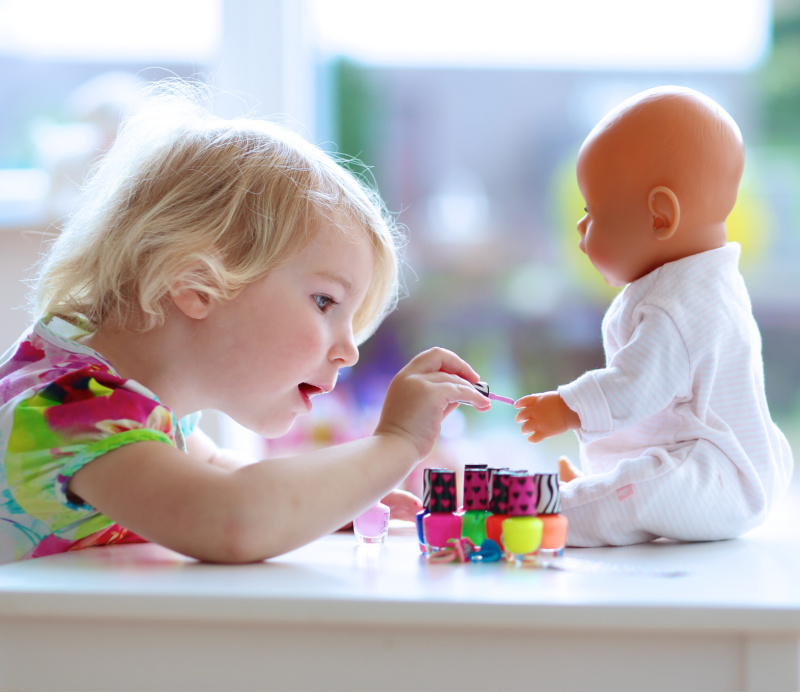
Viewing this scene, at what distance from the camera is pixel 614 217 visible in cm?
80

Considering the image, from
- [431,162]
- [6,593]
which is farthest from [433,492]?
[431,162]

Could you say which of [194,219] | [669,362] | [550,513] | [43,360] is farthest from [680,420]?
[43,360]

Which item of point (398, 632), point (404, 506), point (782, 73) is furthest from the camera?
point (782, 73)

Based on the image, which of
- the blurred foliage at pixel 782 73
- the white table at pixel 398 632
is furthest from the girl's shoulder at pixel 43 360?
the blurred foliage at pixel 782 73

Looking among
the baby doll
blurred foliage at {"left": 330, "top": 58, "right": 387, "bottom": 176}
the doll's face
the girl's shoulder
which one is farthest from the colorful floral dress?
blurred foliage at {"left": 330, "top": 58, "right": 387, "bottom": 176}

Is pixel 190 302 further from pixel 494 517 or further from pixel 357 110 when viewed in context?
pixel 357 110

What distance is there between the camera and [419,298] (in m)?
1.76

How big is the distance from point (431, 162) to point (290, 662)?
1362 mm

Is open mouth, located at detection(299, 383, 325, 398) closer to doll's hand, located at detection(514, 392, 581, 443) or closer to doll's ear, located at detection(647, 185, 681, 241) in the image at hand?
doll's hand, located at detection(514, 392, 581, 443)

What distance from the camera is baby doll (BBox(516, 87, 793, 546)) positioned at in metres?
0.73

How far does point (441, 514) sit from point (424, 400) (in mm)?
112

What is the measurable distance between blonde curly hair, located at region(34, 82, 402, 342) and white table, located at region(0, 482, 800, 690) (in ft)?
1.13

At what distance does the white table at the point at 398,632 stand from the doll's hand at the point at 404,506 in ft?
1.21

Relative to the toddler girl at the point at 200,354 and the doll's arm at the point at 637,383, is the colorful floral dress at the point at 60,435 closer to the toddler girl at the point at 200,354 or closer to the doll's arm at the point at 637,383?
the toddler girl at the point at 200,354
